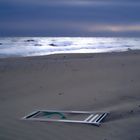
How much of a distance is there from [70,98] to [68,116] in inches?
64.9

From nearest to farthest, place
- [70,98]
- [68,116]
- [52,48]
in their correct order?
1. [68,116]
2. [70,98]
3. [52,48]

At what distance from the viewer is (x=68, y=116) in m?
6.55

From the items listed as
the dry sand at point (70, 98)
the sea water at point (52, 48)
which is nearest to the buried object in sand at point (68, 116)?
the dry sand at point (70, 98)

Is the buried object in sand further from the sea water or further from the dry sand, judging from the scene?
the sea water

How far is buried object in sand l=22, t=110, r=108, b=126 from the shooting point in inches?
236

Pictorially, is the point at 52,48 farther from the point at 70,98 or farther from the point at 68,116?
the point at 68,116

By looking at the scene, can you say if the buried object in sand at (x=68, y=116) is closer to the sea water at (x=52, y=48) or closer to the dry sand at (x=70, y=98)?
the dry sand at (x=70, y=98)

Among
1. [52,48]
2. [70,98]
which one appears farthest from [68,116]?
[52,48]

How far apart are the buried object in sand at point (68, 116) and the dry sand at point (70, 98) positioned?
0.16m

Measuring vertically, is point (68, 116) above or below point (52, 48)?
above

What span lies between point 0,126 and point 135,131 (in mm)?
2575

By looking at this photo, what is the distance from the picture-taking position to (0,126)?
5.75 m

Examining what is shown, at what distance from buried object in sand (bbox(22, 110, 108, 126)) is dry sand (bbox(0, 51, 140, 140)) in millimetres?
158

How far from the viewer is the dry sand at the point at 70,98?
5426 millimetres
